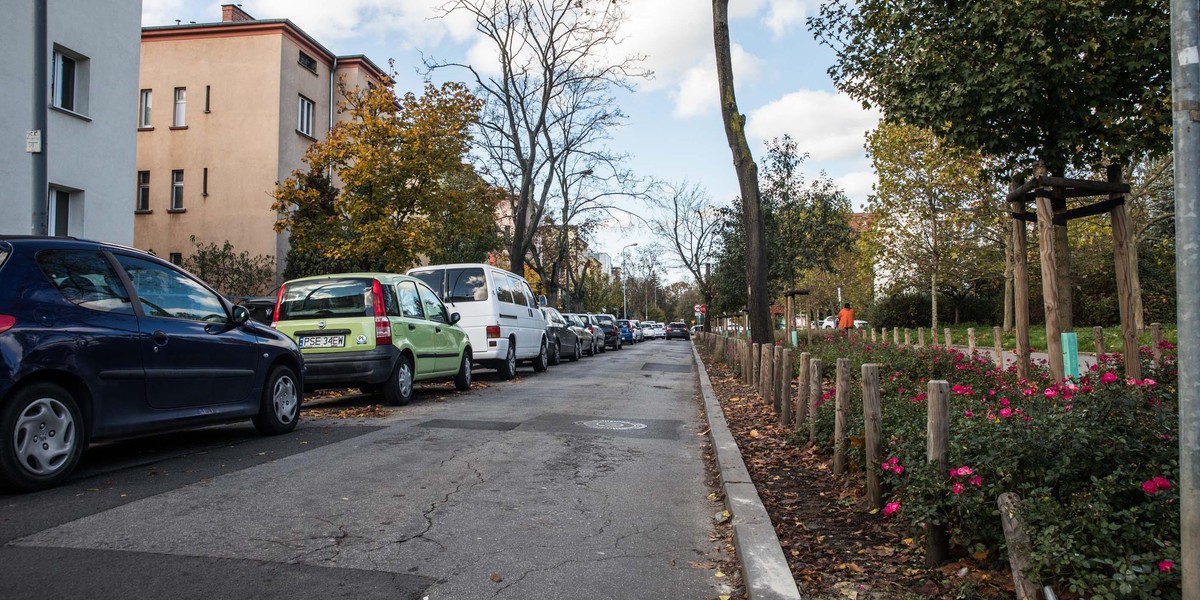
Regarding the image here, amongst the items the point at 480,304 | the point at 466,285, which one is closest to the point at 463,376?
the point at 480,304

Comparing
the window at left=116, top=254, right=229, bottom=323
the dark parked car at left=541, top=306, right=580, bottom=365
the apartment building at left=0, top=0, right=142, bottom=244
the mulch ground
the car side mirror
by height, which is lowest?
the mulch ground

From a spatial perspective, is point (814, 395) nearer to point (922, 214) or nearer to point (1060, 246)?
point (1060, 246)

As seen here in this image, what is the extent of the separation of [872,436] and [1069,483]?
4.70 ft

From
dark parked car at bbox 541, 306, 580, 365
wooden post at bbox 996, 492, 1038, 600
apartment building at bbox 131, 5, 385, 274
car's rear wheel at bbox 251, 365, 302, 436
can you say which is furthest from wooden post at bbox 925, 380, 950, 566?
apartment building at bbox 131, 5, 385, 274

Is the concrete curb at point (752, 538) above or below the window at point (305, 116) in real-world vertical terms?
below

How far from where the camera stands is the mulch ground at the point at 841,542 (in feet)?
11.5

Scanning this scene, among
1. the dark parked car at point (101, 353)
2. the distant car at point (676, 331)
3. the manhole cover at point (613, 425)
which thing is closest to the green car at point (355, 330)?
the dark parked car at point (101, 353)

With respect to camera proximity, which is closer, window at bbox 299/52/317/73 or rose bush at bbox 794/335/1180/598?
rose bush at bbox 794/335/1180/598

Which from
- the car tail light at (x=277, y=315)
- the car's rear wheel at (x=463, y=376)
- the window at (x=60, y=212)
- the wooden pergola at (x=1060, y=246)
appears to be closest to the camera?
the wooden pergola at (x=1060, y=246)

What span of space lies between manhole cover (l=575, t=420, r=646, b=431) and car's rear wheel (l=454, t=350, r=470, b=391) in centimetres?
420

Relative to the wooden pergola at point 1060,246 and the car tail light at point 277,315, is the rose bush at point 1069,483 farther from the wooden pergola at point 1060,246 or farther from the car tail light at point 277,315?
the car tail light at point 277,315

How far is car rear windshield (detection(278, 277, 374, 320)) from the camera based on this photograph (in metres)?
10.2

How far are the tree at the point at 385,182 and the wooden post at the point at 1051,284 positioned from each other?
12.5 metres

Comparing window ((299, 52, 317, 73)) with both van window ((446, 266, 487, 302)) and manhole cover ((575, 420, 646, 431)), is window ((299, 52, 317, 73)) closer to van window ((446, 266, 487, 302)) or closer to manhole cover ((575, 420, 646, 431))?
van window ((446, 266, 487, 302))
